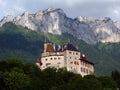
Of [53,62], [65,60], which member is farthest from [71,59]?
[53,62]

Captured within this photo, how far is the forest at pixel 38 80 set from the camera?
11431cm

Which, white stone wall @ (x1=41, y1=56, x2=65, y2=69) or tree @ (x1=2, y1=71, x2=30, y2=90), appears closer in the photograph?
tree @ (x1=2, y1=71, x2=30, y2=90)

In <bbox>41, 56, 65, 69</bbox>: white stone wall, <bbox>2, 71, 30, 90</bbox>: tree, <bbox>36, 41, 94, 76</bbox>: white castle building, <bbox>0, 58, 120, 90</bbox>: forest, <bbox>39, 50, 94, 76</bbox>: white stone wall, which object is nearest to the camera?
<bbox>0, 58, 120, 90</bbox>: forest

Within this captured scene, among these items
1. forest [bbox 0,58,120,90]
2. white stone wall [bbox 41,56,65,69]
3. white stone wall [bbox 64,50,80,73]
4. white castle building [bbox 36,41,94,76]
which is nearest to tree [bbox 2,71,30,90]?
forest [bbox 0,58,120,90]

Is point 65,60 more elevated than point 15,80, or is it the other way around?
point 65,60

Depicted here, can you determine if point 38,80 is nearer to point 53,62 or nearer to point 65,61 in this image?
point 65,61

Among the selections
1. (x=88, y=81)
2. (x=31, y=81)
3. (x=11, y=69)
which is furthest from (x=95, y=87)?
(x=11, y=69)

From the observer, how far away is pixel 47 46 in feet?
624

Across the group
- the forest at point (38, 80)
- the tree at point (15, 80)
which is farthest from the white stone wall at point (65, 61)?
the tree at point (15, 80)

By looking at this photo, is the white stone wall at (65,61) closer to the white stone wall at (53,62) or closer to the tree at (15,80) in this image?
the white stone wall at (53,62)

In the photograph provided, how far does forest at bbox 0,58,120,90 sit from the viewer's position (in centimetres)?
11431

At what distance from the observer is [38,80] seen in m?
120

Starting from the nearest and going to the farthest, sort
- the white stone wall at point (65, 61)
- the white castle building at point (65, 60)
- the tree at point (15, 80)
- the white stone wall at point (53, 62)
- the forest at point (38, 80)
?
the forest at point (38, 80)
the tree at point (15, 80)
the white stone wall at point (53, 62)
the white stone wall at point (65, 61)
the white castle building at point (65, 60)

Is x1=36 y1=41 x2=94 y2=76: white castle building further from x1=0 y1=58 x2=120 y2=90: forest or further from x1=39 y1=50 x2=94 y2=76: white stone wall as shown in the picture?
x1=0 y1=58 x2=120 y2=90: forest
